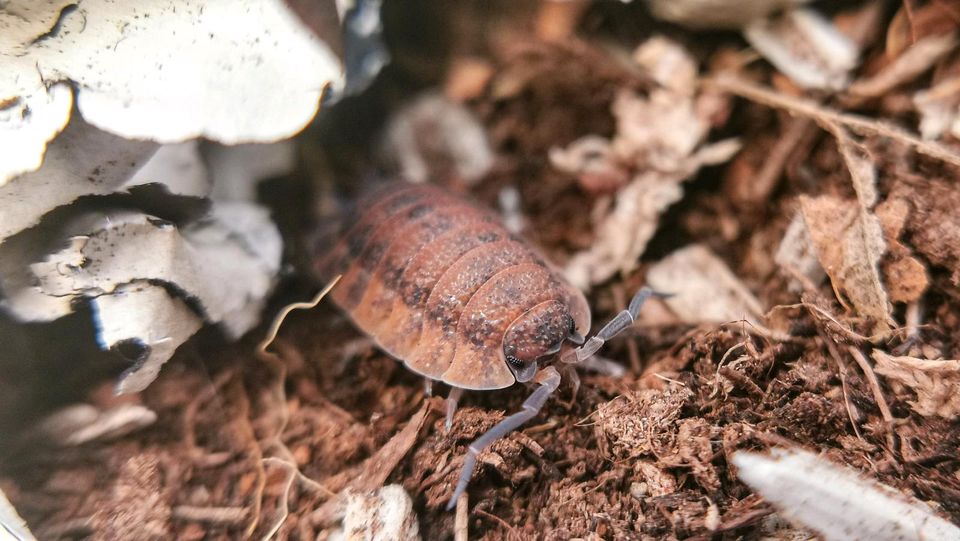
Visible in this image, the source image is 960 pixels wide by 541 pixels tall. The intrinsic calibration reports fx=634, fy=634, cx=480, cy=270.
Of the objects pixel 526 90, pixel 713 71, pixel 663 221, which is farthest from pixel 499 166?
pixel 713 71

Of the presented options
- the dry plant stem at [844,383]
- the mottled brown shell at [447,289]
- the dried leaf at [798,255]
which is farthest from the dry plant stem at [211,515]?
the dried leaf at [798,255]

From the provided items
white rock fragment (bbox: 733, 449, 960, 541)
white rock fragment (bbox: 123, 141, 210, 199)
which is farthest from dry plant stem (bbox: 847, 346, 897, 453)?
white rock fragment (bbox: 123, 141, 210, 199)

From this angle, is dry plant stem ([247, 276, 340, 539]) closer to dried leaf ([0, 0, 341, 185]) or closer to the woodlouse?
the woodlouse

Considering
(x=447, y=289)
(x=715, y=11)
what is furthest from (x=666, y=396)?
(x=715, y=11)

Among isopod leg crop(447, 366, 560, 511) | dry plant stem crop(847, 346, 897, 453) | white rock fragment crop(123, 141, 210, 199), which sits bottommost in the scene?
dry plant stem crop(847, 346, 897, 453)

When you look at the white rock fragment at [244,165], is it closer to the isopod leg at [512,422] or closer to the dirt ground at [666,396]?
the dirt ground at [666,396]

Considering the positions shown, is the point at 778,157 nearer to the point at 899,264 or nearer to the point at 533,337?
the point at 899,264

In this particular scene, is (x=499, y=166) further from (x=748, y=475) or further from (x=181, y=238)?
(x=748, y=475)

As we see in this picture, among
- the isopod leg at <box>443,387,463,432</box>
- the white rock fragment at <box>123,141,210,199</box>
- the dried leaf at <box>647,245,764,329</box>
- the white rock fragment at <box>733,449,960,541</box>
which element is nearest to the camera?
the white rock fragment at <box>733,449,960,541</box>
